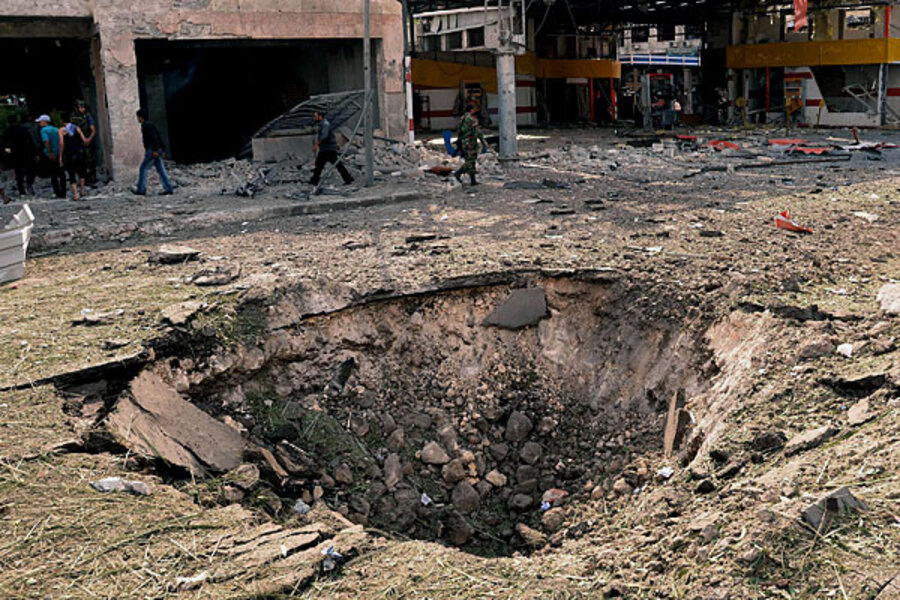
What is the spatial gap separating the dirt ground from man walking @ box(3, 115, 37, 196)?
3017 millimetres

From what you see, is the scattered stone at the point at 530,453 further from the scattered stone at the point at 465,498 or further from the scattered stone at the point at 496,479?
the scattered stone at the point at 465,498

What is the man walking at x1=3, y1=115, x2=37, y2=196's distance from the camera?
48.1 feet

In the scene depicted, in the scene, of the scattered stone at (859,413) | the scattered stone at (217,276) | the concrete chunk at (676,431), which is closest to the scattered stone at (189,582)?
the concrete chunk at (676,431)

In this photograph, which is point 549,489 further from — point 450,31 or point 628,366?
point 450,31

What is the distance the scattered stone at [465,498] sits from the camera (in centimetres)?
626

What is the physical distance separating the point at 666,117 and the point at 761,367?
22911mm

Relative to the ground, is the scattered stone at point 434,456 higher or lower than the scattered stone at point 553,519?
higher

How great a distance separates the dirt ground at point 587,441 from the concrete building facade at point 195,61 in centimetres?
477

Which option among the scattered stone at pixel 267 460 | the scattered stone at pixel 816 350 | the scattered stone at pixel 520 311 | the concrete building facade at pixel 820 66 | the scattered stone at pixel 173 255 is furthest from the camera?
the concrete building facade at pixel 820 66

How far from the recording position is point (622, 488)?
573 cm

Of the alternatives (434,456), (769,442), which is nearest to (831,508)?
(769,442)

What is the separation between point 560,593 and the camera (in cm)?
371

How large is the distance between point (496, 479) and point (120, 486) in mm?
2961

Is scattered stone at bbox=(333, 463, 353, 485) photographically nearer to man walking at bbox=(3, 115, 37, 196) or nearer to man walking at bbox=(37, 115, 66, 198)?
man walking at bbox=(37, 115, 66, 198)
